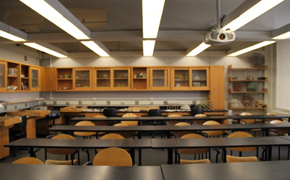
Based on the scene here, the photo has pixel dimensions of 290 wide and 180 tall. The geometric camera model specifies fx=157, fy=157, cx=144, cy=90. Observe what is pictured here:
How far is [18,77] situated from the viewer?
4.65 meters

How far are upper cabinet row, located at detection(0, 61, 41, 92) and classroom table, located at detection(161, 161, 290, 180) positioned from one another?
15.7 feet

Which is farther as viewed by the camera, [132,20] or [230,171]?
[132,20]

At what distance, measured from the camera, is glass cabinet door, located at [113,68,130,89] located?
5.90m

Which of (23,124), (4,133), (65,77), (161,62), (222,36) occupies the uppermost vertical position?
(161,62)

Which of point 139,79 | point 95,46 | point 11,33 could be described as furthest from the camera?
point 139,79

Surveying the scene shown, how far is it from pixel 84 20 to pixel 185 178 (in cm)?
395

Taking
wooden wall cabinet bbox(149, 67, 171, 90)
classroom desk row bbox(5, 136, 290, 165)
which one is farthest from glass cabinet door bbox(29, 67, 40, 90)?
wooden wall cabinet bbox(149, 67, 171, 90)

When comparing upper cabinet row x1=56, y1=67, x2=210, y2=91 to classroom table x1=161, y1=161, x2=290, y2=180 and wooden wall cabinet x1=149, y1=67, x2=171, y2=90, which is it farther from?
classroom table x1=161, y1=161, x2=290, y2=180

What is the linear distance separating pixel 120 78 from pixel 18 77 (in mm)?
3096

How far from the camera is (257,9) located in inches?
92.6

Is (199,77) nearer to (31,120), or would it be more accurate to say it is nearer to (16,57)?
(31,120)

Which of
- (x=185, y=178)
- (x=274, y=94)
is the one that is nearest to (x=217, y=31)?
(x=185, y=178)

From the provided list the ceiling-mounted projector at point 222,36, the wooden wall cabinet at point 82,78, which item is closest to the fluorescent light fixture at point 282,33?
the ceiling-mounted projector at point 222,36

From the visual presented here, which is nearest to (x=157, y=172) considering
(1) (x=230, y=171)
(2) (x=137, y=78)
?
(1) (x=230, y=171)
